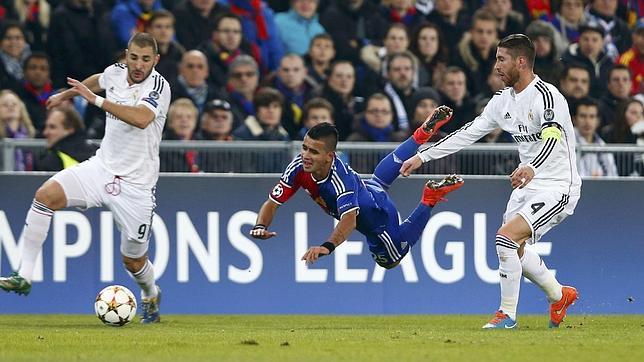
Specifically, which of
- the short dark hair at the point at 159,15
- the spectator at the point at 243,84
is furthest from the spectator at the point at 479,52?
the short dark hair at the point at 159,15

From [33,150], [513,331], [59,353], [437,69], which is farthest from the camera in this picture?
[437,69]

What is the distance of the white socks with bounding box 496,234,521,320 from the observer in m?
12.7

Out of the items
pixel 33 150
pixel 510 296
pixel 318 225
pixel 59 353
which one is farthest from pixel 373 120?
pixel 59 353

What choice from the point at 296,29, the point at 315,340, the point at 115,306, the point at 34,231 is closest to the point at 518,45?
the point at 315,340

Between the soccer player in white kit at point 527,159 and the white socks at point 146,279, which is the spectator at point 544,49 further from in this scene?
the white socks at point 146,279

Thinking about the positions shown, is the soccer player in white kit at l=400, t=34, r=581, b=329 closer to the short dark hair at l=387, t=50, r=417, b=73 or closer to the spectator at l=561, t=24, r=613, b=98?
the short dark hair at l=387, t=50, r=417, b=73

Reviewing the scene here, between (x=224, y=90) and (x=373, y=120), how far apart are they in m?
2.02

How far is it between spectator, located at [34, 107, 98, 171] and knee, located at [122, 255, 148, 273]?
227cm

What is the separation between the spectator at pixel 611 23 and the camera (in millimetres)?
20891

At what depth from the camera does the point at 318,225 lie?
1650 centimetres

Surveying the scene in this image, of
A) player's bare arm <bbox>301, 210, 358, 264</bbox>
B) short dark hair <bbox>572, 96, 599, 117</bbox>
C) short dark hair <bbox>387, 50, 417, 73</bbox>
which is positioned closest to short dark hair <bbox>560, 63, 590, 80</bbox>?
short dark hair <bbox>572, 96, 599, 117</bbox>

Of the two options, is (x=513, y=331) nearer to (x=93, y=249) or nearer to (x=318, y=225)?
(x=318, y=225)

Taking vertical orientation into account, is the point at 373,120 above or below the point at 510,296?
above

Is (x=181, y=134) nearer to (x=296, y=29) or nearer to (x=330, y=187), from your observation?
(x=296, y=29)
